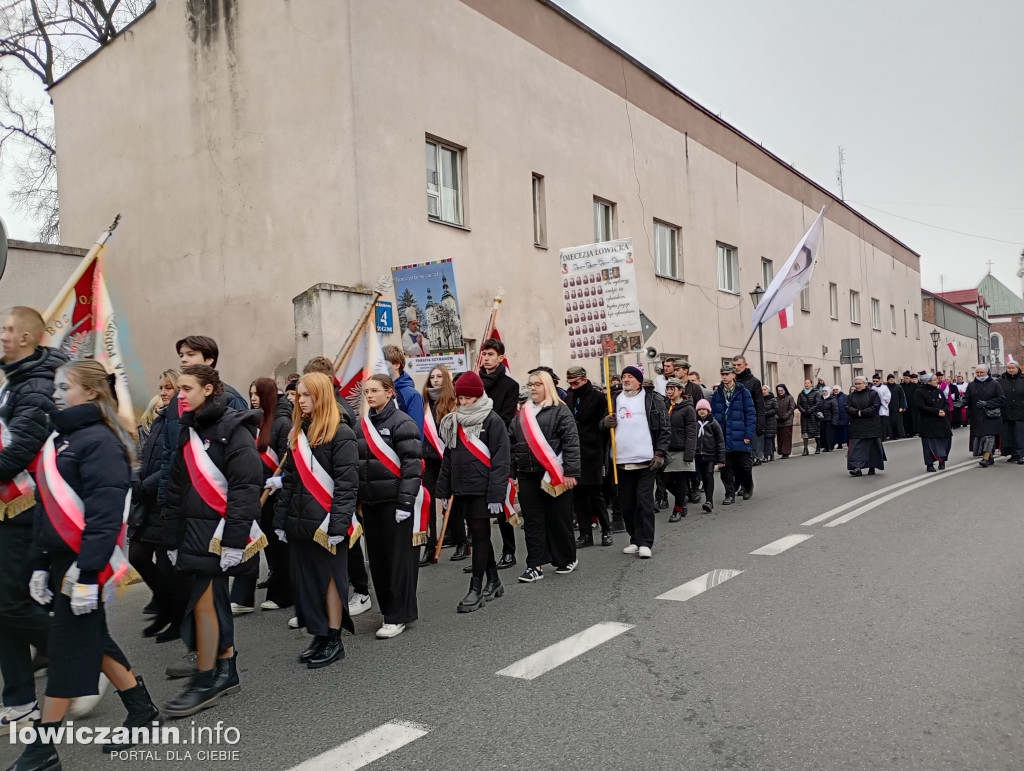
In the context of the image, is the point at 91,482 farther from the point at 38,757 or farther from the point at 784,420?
the point at 784,420

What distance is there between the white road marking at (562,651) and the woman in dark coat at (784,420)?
15.5m

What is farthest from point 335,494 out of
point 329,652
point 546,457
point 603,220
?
point 603,220

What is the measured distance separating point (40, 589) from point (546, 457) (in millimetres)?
4165

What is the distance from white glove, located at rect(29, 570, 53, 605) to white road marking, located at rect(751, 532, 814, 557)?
5.83m

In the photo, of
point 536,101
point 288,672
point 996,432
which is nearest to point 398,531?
point 288,672

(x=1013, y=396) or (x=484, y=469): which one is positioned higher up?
(x=1013, y=396)

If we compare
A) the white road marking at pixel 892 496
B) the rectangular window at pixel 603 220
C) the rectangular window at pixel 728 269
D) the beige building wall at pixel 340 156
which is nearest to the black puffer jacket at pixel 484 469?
the white road marking at pixel 892 496

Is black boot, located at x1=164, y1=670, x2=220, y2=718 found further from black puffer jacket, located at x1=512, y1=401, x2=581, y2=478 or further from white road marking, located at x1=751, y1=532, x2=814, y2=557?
white road marking, located at x1=751, y1=532, x2=814, y2=557

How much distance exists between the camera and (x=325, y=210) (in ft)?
41.2

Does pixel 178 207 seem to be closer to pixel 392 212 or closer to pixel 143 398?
pixel 392 212

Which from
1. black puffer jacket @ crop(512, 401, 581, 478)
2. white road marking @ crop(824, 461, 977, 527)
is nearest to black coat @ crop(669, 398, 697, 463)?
white road marking @ crop(824, 461, 977, 527)

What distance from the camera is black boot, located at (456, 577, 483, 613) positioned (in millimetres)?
6172

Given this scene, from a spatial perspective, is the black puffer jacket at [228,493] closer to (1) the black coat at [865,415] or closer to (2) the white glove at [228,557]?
(2) the white glove at [228,557]

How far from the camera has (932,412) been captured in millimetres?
14844
